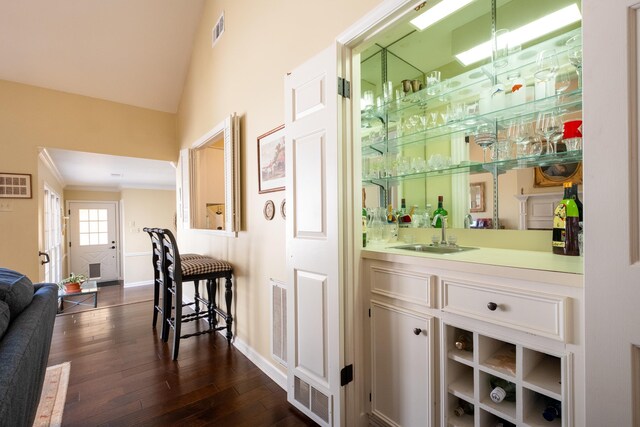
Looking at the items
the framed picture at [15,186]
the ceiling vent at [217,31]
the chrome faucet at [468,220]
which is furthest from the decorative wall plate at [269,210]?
the framed picture at [15,186]

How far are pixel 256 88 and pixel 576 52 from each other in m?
2.04

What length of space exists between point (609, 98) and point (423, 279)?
87 cm

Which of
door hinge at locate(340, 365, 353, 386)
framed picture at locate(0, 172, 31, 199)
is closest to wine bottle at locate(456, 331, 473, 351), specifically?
door hinge at locate(340, 365, 353, 386)

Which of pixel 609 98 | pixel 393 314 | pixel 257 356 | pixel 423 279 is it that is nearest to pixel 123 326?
pixel 257 356

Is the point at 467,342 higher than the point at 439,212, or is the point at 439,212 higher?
the point at 439,212

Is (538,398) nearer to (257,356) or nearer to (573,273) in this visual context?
(573,273)

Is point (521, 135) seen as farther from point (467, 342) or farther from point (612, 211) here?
point (467, 342)

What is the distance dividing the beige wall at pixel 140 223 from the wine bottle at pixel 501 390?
7002 mm

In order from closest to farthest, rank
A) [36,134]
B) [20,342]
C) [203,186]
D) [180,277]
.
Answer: [20,342] < [180,277] < [36,134] < [203,186]

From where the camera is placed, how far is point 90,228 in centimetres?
750

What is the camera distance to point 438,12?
188cm

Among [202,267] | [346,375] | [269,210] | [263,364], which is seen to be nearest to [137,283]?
[202,267]

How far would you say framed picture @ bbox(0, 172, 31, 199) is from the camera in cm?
Answer: 318

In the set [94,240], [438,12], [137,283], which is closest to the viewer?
[438,12]
